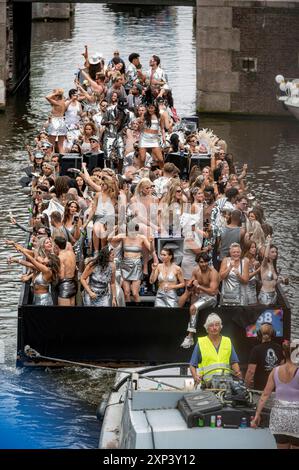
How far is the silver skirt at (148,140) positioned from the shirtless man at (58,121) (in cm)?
227

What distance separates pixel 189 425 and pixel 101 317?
5.33 metres

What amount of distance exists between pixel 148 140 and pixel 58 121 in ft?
9.06

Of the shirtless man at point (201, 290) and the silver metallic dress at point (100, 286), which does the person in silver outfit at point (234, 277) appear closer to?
the shirtless man at point (201, 290)

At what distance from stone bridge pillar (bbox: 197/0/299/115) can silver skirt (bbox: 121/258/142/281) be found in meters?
23.2

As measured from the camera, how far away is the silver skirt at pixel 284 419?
50.8 feet

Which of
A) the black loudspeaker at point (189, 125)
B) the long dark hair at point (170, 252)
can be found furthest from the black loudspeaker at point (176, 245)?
the black loudspeaker at point (189, 125)

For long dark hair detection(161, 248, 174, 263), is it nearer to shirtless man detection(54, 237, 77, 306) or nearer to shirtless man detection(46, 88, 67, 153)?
shirtless man detection(54, 237, 77, 306)

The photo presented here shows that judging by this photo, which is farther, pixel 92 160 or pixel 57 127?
pixel 57 127

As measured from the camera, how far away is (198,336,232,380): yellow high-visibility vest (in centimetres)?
1691

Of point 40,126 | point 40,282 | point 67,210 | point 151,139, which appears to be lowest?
point 40,126

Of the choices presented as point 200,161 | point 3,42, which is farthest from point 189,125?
point 3,42

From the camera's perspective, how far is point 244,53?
43.7 meters

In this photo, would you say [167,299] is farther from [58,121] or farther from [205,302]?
[58,121]

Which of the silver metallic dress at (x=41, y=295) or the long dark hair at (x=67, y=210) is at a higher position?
the long dark hair at (x=67, y=210)
